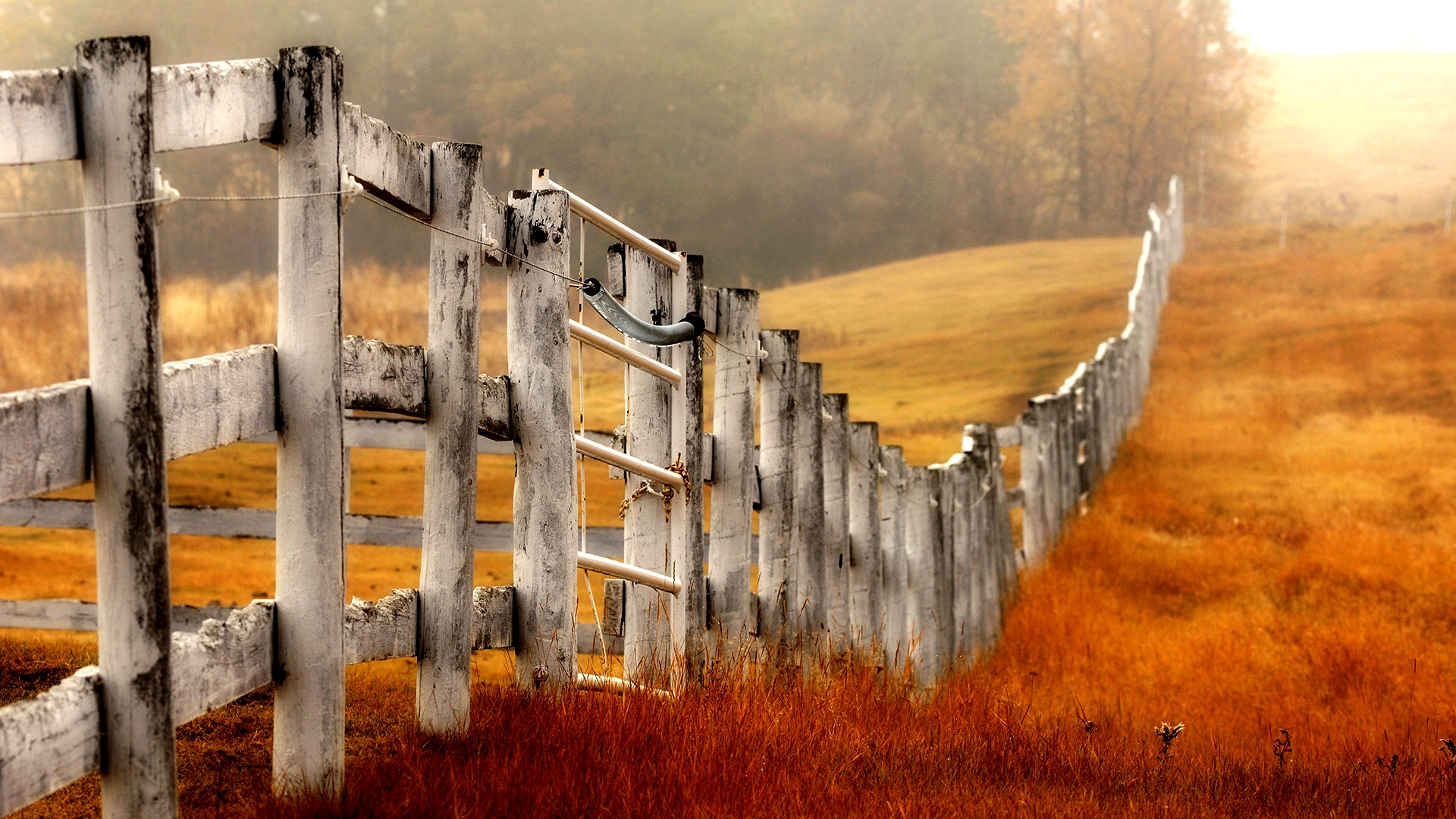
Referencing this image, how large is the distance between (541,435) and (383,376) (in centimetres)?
68

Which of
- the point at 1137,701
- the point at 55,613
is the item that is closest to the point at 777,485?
the point at 1137,701

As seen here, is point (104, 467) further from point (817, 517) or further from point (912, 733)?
point (817, 517)

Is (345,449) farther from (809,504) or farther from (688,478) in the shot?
(809,504)

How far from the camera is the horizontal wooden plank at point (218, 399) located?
243 cm

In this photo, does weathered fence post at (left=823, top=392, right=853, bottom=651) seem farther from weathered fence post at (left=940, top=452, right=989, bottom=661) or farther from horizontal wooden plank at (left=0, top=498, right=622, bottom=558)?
weathered fence post at (left=940, top=452, right=989, bottom=661)

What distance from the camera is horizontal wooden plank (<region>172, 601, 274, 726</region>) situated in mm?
2492

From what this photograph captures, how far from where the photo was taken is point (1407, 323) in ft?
76.2

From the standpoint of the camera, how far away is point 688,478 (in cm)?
438

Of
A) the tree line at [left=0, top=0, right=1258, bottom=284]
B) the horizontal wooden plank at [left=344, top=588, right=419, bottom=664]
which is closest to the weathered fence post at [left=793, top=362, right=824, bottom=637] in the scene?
the horizontal wooden plank at [left=344, top=588, right=419, bottom=664]

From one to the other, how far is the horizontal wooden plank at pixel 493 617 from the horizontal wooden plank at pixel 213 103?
4.55 ft

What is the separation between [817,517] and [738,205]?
139 feet

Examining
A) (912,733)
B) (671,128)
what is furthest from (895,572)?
(671,128)

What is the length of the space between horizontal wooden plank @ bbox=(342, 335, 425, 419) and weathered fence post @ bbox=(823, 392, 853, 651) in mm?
2678

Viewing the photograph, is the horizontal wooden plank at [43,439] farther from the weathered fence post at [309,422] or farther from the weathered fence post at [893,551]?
the weathered fence post at [893,551]
